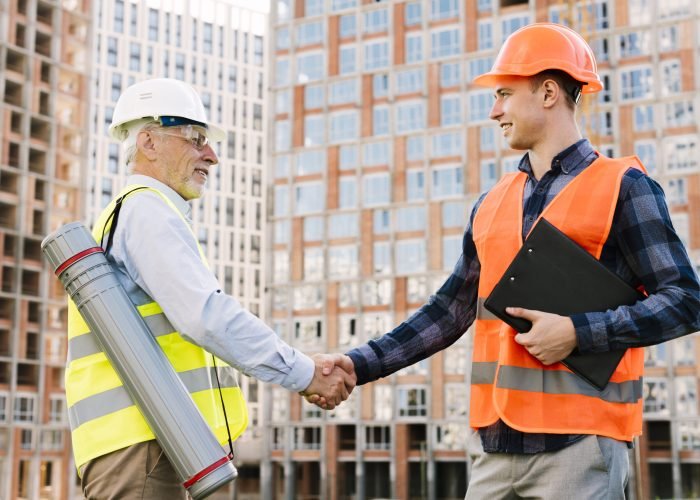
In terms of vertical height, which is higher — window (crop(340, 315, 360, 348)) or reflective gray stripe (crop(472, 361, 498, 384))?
window (crop(340, 315, 360, 348))

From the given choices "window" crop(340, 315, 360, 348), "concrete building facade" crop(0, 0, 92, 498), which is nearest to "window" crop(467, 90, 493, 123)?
"window" crop(340, 315, 360, 348)

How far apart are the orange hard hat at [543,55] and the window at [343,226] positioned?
75009mm

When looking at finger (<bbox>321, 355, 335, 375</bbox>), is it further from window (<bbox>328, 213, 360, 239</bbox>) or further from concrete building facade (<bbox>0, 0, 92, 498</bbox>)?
window (<bbox>328, 213, 360, 239</bbox>)

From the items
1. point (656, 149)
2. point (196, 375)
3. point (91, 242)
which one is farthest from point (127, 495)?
point (656, 149)

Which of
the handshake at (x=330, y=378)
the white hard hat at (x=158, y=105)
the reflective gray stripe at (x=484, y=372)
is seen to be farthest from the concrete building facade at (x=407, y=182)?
the reflective gray stripe at (x=484, y=372)

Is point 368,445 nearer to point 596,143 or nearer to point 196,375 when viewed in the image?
point 596,143

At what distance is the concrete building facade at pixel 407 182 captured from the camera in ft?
230

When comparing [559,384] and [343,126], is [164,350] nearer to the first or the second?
[559,384]

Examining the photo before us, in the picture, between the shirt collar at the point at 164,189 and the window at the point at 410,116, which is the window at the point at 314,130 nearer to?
the window at the point at 410,116

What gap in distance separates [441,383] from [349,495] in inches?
445

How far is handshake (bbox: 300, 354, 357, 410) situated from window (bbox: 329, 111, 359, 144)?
7588 centimetres

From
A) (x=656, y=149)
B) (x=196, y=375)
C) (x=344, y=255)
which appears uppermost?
(x=656, y=149)

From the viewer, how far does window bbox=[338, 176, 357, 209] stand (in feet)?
262

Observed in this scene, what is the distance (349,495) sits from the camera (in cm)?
7812
